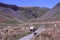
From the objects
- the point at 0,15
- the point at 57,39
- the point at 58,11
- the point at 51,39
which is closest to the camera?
the point at 57,39


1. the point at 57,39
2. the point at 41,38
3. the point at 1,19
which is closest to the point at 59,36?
the point at 57,39

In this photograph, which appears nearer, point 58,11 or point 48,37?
point 48,37

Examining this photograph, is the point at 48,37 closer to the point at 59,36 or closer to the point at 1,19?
the point at 59,36

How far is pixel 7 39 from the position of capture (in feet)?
76.9

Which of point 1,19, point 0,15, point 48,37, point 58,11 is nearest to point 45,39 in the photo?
point 48,37

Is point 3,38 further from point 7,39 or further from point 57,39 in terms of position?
point 57,39

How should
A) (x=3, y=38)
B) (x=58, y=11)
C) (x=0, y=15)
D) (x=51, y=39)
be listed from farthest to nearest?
(x=58, y=11) → (x=0, y=15) → (x=3, y=38) → (x=51, y=39)

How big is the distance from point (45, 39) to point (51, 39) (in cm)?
67

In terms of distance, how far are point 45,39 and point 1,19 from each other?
123 metres

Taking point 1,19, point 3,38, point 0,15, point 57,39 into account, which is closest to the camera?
point 57,39

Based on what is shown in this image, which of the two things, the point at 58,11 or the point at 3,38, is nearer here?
the point at 3,38

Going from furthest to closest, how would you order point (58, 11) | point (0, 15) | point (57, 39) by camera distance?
point (58, 11)
point (0, 15)
point (57, 39)

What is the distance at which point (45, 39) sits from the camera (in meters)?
18.6

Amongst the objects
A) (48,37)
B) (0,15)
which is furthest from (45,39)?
(0,15)
